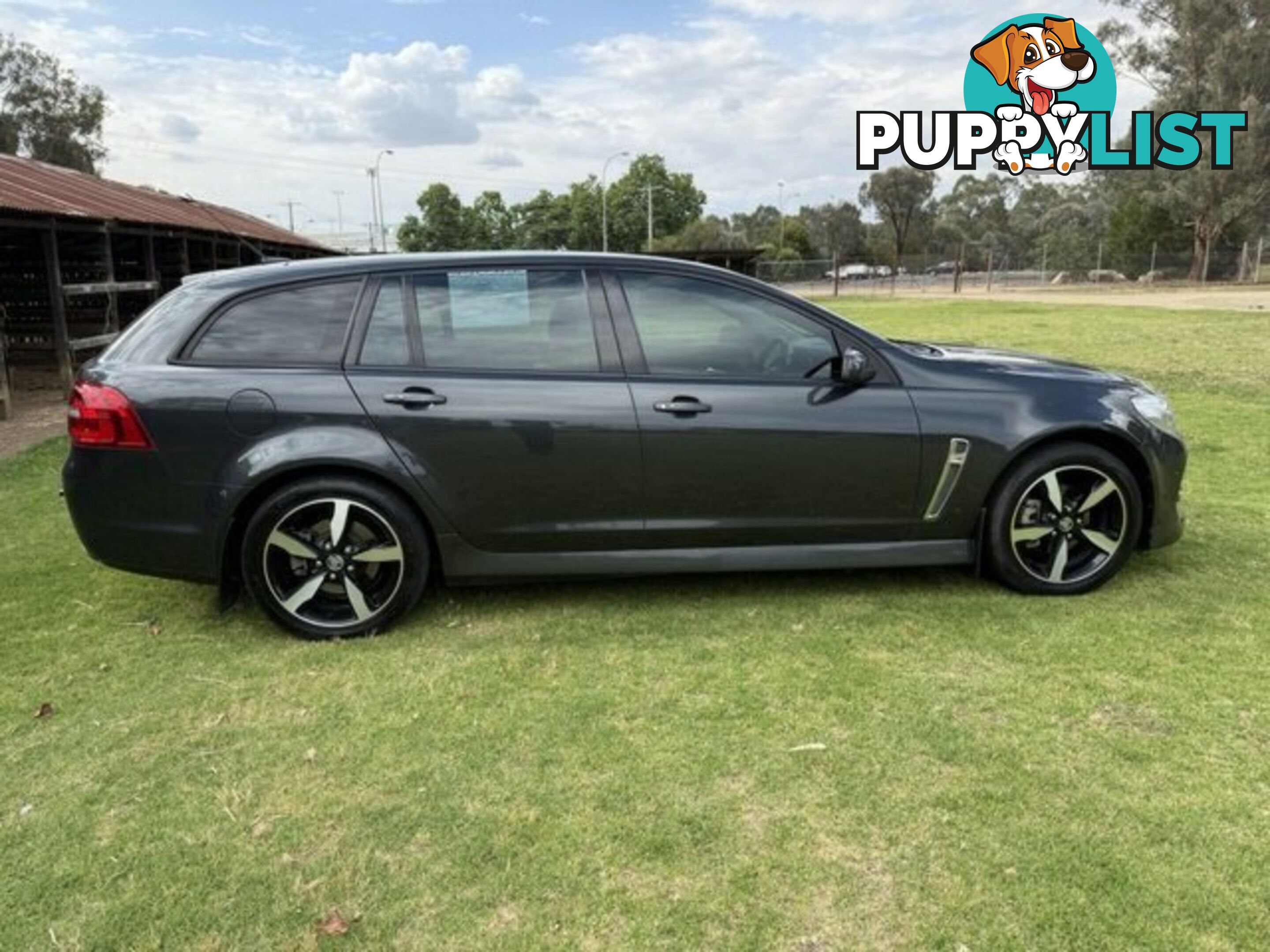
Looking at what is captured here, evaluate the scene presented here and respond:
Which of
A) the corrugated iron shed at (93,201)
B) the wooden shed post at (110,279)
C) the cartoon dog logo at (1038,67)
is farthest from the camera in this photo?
the cartoon dog logo at (1038,67)

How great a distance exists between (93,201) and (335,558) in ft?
39.4

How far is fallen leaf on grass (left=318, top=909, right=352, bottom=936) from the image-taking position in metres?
2.19

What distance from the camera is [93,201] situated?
13008mm

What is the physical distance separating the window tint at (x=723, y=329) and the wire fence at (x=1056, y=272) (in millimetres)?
36653

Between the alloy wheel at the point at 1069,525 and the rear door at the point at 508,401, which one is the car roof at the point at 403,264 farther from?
the alloy wheel at the point at 1069,525

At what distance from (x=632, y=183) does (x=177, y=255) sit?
69504 millimetres

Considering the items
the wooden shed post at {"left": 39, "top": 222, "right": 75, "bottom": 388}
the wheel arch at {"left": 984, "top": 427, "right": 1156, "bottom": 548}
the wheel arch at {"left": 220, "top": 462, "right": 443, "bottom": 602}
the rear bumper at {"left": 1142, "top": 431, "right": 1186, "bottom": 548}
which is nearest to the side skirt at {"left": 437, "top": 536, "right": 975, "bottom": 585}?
the wheel arch at {"left": 220, "top": 462, "right": 443, "bottom": 602}

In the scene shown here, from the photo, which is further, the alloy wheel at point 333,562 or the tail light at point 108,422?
the alloy wheel at point 333,562

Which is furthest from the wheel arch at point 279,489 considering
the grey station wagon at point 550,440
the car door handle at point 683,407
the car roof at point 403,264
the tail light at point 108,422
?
the car door handle at point 683,407

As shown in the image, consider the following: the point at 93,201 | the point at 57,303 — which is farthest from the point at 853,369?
the point at 93,201

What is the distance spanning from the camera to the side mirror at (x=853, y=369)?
3.76m

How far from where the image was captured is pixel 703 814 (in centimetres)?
258

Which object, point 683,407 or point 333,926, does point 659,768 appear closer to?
point 333,926

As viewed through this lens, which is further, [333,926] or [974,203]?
[974,203]
